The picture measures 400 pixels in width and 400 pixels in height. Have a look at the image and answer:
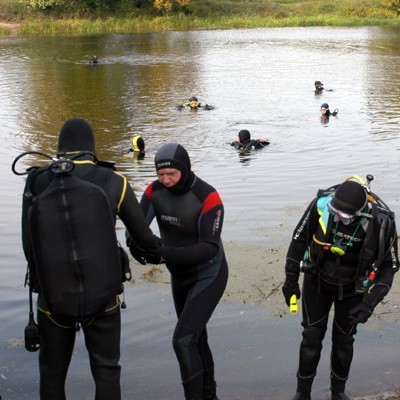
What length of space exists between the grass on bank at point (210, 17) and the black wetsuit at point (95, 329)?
4813cm

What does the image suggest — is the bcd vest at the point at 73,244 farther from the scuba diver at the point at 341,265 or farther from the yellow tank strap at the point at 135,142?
the yellow tank strap at the point at 135,142

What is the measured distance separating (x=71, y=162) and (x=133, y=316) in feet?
8.80

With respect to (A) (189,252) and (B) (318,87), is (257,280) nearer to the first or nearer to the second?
(A) (189,252)

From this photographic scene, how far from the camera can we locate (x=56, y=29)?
50.2 m

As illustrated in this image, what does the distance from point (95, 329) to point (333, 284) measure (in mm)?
1498

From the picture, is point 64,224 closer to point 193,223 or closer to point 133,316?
point 193,223

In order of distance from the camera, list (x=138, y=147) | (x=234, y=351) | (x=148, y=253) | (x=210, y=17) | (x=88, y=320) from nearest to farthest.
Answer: (x=88, y=320) < (x=148, y=253) < (x=234, y=351) < (x=138, y=147) < (x=210, y=17)

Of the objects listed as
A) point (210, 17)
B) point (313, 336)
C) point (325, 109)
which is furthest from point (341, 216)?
point (210, 17)

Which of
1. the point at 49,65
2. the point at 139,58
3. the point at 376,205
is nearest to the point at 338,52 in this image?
the point at 139,58

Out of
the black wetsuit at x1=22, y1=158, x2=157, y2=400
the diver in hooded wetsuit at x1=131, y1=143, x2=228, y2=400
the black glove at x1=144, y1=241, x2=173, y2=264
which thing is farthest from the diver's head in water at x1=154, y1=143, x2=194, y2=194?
the black wetsuit at x1=22, y1=158, x2=157, y2=400

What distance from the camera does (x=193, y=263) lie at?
157 inches

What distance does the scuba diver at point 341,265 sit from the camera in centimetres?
394

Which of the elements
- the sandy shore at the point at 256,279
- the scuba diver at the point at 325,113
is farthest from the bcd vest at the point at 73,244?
the scuba diver at the point at 325,113

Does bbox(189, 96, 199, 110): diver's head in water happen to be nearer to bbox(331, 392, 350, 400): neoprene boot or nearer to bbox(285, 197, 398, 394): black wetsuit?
bbox(285, 197, 398, 394): black wetsuit
